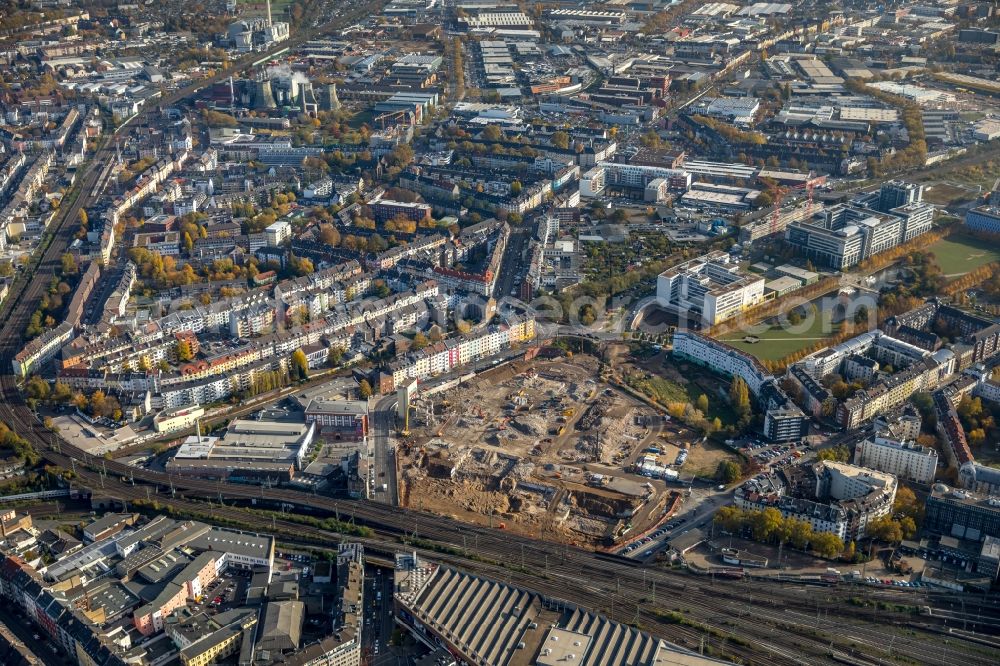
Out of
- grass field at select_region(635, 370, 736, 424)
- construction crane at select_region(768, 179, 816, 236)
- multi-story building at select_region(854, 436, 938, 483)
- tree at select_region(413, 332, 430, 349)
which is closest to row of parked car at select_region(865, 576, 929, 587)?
multi-story building at select_region(854, 436, 938, 483)

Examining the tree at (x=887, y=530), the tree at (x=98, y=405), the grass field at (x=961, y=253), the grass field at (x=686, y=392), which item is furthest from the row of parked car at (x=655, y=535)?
the grass field at (x=961, y=253)

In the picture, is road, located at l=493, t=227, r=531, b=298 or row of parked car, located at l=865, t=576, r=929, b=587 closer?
row of parked car, located at l=865, t=576, r=929, b=587

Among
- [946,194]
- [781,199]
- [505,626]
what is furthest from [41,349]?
[946,194]

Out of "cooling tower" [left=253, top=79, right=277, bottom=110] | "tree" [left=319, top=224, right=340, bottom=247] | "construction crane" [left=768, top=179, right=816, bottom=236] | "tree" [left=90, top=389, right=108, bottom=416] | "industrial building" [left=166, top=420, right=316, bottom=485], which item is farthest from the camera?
"cooling tower" [left=253, top=79, right=277, bottom=110]

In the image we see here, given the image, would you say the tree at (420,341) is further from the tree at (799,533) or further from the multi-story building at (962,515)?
the multi-story building at (962,515)

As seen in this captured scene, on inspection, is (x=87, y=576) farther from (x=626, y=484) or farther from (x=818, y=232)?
(x=818, y=232)

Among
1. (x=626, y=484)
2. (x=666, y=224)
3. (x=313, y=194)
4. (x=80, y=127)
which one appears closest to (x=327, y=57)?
(x=80, y=127)

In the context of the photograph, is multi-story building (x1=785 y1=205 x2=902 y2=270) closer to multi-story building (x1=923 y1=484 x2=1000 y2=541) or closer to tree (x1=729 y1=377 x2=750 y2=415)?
tree (x1=729 y1=377 x2=750 y2=415)
